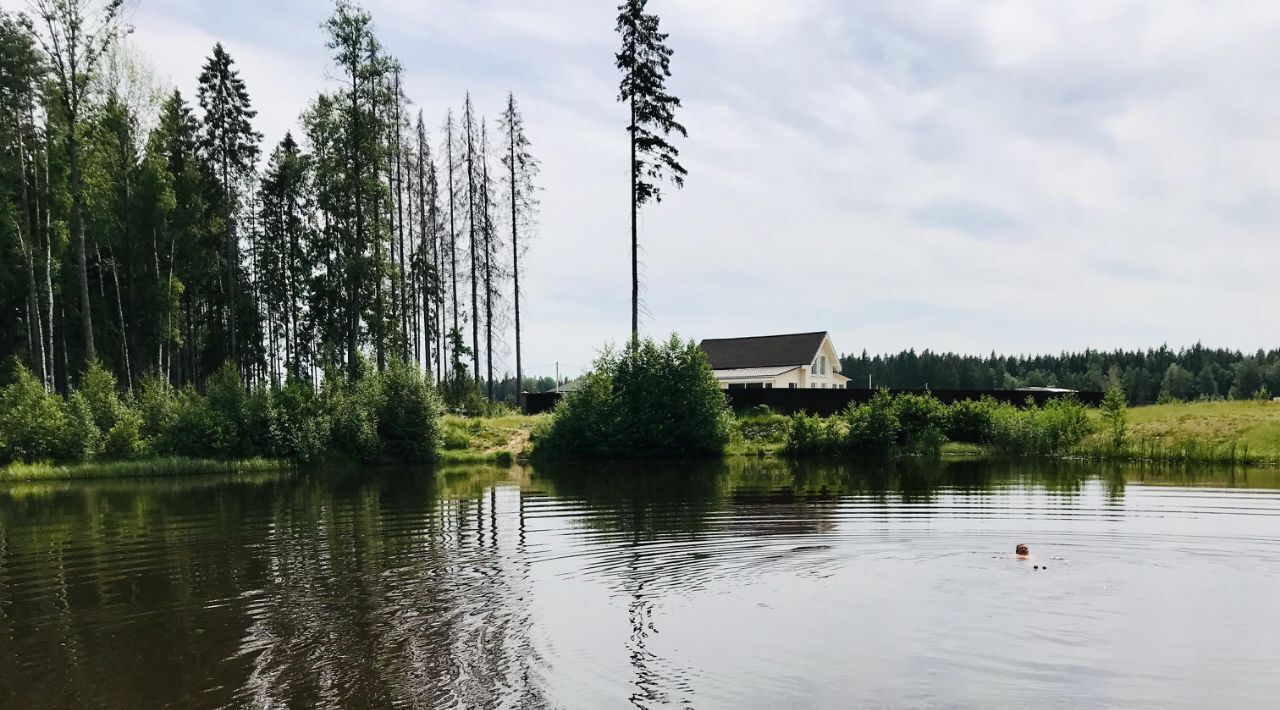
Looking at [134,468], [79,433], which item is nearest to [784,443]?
[134,468]

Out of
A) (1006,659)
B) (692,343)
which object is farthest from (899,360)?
(1006,659)

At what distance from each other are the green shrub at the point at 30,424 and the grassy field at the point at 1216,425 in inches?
1785

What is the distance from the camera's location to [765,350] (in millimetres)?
67688

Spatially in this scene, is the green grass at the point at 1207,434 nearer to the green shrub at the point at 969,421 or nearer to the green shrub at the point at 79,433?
the green shrub at the point at 969,421

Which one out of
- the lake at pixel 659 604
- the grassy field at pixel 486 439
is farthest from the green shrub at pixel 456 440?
the lake at pixel 659 604

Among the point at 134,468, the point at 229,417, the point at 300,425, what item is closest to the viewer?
the point at 134,468

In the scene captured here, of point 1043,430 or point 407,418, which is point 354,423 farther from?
point 1043,430

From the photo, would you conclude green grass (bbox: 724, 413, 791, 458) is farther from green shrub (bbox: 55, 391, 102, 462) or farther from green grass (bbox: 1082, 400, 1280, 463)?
green shrub (bbox: 55, 391, 102, 462)

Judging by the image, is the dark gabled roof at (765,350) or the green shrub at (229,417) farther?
the dark gabled roof at (765,350)

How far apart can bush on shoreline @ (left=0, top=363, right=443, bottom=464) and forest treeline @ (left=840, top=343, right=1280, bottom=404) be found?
8821cm

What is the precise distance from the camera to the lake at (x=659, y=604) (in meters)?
9.01

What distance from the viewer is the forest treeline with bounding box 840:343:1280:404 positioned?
123875mm

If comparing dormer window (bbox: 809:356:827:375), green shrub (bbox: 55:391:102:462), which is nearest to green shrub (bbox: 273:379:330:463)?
green shrub (bbox: 55:391:102:462)

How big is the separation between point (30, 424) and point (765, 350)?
155 ft
